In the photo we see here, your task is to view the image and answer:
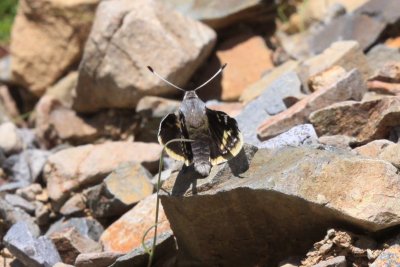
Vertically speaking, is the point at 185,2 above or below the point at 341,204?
below

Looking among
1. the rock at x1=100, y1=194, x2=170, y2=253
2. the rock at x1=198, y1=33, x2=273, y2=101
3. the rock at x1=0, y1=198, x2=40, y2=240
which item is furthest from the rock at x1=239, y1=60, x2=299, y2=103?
the rock at x1=0, y1=198, x2=40, y2=240

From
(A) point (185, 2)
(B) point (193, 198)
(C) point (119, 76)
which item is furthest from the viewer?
(A) point (185, 2)

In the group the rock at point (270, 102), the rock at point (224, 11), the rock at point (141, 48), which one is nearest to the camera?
the rock at point (270, 102)

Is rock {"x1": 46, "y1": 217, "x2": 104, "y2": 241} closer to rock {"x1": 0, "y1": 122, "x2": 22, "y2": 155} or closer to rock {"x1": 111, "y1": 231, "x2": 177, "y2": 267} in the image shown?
rock {"x1": 111, "y1": 231, "x2": 177, "y2": 267}

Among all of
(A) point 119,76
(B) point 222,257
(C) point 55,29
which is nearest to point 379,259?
(B) point 222,257

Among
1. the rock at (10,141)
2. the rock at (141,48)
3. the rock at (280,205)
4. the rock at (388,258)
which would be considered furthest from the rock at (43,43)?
the rock at (388,258)

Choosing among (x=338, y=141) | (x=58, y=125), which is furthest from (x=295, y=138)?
(x=58, y=125)

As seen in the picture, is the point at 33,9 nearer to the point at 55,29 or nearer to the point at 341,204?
the point at 55,29

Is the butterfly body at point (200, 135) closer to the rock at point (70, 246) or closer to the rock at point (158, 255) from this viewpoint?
the rock at point (158, 255)
